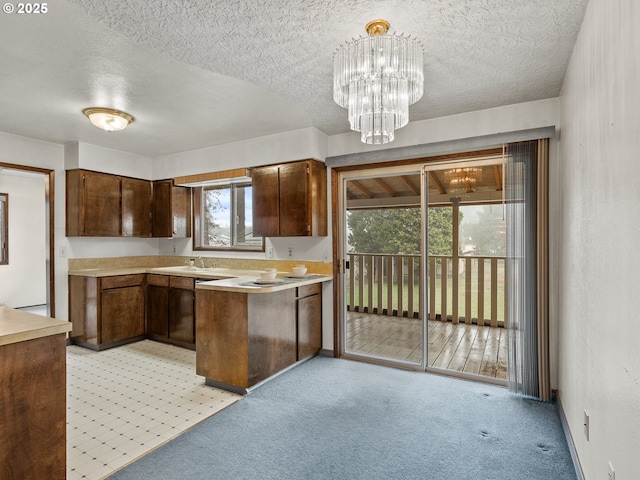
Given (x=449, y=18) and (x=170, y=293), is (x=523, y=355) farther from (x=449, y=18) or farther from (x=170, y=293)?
(x=170, y=293)

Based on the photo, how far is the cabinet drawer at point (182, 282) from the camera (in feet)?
13.3

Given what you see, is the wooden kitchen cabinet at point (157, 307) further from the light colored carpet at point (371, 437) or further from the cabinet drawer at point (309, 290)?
the light colored carpet at point (371, 437)

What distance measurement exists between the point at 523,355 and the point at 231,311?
2.38m

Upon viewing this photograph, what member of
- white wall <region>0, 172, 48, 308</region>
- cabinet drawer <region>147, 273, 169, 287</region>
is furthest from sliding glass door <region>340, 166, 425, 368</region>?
white wall <region>0, 172, 48, 308</region>

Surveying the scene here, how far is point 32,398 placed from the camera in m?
1.61

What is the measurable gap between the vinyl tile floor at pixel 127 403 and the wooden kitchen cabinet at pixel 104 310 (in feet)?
0.59

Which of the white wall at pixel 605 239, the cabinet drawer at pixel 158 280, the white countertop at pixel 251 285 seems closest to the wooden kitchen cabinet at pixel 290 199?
the white countertop at pixel 251 285

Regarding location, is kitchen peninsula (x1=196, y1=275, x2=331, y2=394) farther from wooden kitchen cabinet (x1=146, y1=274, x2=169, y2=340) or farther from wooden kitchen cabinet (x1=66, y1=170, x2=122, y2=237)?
wooden kitchen cabinet (x1=66, y1=170, x2=122, y2=237)

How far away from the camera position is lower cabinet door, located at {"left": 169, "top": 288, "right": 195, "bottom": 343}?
13.4 feet

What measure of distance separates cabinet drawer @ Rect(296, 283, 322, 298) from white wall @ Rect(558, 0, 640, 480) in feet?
7.18

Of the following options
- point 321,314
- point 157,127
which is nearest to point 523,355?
point 321,314

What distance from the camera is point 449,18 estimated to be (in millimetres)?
1848

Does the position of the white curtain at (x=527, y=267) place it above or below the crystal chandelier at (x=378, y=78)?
below

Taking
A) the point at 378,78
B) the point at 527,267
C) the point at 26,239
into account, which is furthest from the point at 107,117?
the point at 26,239
